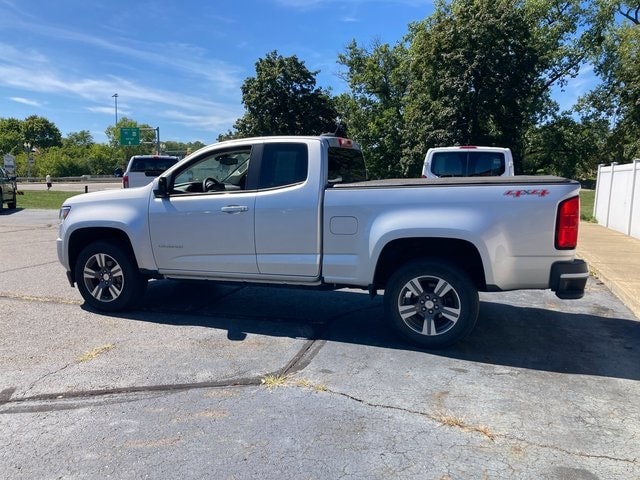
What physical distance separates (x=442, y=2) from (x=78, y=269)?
2769cm

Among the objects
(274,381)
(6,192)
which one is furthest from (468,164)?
(6,192)

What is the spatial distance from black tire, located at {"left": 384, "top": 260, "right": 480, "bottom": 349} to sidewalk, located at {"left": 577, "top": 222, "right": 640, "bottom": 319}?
279cm

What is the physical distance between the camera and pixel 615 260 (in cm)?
955

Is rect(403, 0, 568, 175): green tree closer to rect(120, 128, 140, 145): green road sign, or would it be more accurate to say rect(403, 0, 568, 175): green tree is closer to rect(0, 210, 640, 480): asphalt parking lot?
rect(0, 210, 640, 480): asphalt parking lot

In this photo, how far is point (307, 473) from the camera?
2986mm

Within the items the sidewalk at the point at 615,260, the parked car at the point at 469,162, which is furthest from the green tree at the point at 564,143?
the parked car at the point at 469,162

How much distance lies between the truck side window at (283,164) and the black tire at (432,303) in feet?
4.78

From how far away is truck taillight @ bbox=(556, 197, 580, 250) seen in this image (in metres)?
4.45

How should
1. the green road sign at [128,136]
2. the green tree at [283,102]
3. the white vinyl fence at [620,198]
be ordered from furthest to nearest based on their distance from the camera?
the green road sign at [128,136], the green tree at [283,102], the white vinyl fence at [620,198]

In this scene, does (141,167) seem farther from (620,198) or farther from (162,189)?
(620,198)

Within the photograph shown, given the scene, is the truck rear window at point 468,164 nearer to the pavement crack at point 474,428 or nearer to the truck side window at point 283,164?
the truck side window at point 283,164

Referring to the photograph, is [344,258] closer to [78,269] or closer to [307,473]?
[307,473]

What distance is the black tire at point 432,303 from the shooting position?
4.82 m

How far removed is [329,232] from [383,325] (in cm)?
138
